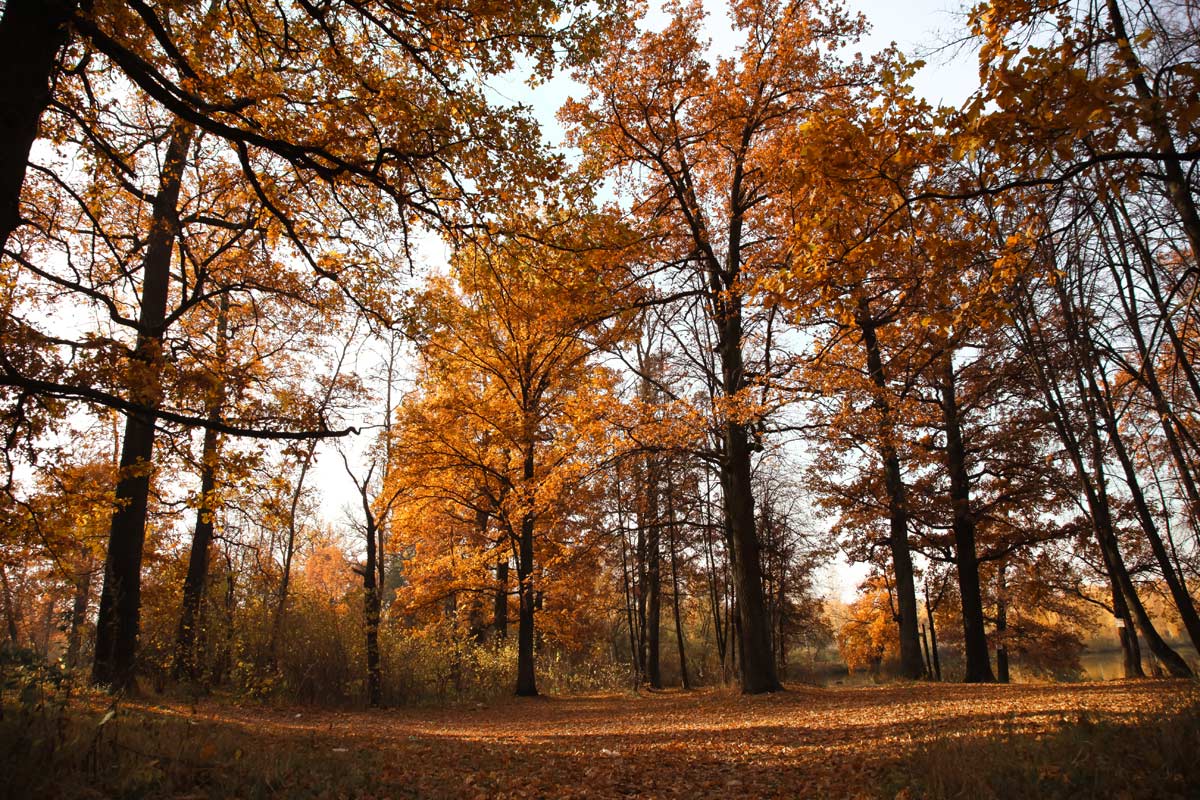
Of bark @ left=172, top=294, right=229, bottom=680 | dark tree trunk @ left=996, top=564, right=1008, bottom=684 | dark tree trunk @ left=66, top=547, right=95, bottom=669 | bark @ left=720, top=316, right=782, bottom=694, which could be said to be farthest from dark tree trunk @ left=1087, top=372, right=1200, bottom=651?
dark tree trunk @ left=66, top=547, right=95, bottom=669

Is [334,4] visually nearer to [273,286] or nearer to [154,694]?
[273,286]

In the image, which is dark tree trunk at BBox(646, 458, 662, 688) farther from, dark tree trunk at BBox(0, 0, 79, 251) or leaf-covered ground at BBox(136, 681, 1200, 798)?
dark tree trunk at BBox(0, 0, 79, 251)

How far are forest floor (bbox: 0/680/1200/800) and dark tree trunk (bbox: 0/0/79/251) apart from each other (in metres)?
3.20

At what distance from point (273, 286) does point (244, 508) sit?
583 cm

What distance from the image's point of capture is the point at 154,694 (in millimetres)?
10242

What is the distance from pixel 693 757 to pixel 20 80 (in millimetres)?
7137

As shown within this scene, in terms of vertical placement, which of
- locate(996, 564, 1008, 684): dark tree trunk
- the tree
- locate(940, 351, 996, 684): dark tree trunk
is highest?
the tree

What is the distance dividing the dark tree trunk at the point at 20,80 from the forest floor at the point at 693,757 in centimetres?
320

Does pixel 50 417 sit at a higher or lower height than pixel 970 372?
lower

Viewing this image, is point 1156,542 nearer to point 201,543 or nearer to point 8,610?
point 201,543

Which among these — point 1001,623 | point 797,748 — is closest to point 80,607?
point 797,748

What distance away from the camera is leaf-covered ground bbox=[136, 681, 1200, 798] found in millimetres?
3984

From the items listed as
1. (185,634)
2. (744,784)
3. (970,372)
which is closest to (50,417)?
(744,784)

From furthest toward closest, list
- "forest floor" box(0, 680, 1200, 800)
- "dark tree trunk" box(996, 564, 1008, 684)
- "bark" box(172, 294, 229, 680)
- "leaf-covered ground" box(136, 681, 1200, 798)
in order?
1. "dark tree trunk" box(996, 564, 1008, 684)
2. "bark" box(172, 294, 229, 680)
3. "leaf-covered ground" box(136, 681, 1200, 798)
4. "forest floor" box(0, 680, 1200, 800)
